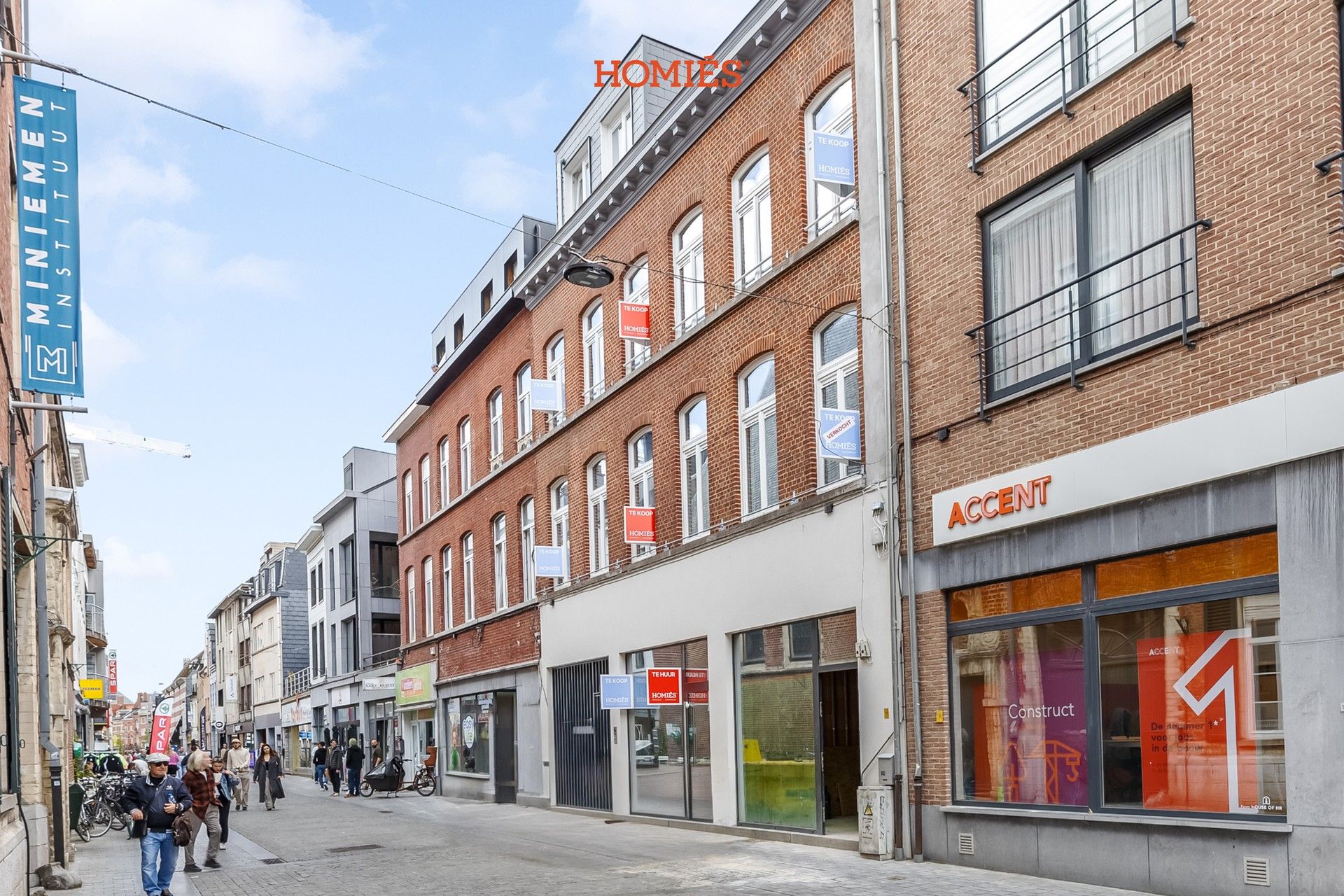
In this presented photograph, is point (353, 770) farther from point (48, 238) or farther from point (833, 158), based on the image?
point (833, 158)

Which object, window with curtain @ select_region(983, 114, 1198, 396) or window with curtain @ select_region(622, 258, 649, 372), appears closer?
window with curtain @ select_region(983, 114, 1198, 396)

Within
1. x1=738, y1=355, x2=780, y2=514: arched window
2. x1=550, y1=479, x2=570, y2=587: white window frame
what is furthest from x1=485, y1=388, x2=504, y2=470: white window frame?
x1=738, y1=355, x2=780, y2=514: arched window

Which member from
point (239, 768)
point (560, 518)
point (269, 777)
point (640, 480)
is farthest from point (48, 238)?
point (269, 777)

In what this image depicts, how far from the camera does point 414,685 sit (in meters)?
37.6

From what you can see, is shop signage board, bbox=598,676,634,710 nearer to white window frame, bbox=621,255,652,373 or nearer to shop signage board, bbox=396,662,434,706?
white window frame, bbox=621,255,652,373

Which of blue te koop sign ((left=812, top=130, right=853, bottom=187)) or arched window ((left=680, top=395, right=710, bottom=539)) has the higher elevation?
blue te koop sign ((left=812, top=130, right=853, bottom=187))

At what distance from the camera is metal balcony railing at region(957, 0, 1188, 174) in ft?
38.3

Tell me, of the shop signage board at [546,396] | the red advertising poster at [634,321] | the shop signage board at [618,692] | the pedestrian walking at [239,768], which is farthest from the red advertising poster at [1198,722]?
the pedestrian walking at [239,768]

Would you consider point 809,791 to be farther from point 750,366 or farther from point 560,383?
point 560,383

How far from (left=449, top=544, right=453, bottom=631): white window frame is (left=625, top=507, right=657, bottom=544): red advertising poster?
14.6 meters

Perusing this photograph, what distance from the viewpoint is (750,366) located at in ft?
61.8

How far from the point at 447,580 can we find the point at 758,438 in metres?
18.9

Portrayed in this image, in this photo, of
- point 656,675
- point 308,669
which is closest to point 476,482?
point 656,675

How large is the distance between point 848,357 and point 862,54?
3.69m
